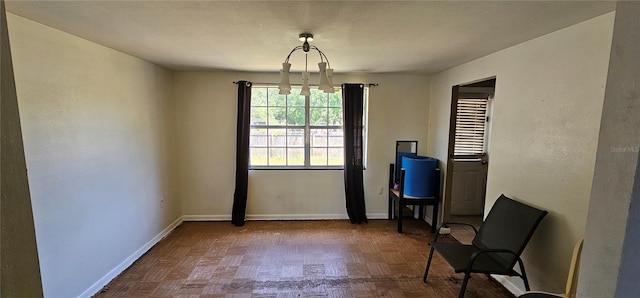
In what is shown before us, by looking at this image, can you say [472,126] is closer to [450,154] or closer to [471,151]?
[471,151]

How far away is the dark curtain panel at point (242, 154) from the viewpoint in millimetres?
3795

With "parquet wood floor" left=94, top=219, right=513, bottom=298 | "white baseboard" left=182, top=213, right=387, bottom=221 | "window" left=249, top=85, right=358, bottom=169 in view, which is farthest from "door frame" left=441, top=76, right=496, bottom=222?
"window" left=249, top=85, right=358, bottom=169

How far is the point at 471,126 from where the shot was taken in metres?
4.24

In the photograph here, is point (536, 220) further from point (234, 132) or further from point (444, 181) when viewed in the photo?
point (234, 132)

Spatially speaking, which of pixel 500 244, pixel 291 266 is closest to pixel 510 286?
pixel 500 244

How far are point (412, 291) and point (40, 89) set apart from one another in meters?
3.22

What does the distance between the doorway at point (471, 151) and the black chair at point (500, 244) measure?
171 cm

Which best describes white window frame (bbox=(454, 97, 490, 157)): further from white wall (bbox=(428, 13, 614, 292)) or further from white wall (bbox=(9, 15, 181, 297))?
white wall (bbox=(9, 15, 181, 297))

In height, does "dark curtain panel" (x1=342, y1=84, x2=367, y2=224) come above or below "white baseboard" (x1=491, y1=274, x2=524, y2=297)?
above

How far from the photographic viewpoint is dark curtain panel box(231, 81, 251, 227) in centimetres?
379

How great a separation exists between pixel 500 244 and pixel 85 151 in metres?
3.50

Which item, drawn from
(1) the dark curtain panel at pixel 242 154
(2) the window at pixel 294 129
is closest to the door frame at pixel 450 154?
(2) the window at pixel 294 129

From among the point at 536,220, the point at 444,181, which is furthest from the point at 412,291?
the point at 444,181

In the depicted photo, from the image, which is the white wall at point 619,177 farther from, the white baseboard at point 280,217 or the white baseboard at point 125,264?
the white baseboard at point 280,217
